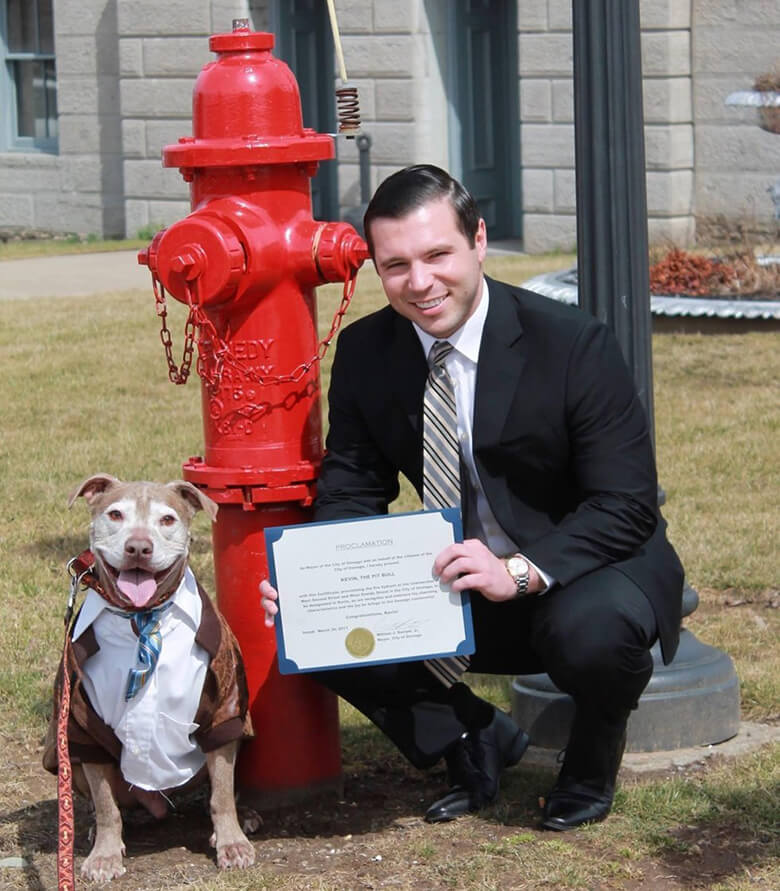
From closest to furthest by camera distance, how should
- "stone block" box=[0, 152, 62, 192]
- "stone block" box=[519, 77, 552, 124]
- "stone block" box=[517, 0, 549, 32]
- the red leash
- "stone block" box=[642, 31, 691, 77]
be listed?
the red leash < "stone block" box=[642, 31, 691, 77] < "stone block" box=[517, 0, 549, 32] < "stone block" box=[519, 77, 552, 124] < "stone block" box=[0, 152, 62, 192]

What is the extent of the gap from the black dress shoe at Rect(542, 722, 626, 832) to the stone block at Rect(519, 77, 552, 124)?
35.7 ft

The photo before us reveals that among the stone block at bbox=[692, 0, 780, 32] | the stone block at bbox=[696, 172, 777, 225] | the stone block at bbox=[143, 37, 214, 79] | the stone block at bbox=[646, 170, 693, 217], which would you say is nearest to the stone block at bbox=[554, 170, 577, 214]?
the stone block at bbox=[646, 170, 693, 217]

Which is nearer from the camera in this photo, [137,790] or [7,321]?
[137,790]

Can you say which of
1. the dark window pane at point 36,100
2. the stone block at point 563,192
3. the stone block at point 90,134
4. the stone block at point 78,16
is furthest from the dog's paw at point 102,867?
the dark window pane at point 36,100

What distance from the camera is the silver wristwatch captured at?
352 cm

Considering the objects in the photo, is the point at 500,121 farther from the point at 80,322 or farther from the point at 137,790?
the point at 137,790

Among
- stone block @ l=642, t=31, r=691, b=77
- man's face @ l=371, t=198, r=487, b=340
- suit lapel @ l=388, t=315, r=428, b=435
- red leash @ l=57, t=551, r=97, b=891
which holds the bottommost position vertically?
red leash @ l=57, t=551, r=97, b=891

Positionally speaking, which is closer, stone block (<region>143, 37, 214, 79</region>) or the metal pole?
the metal pole

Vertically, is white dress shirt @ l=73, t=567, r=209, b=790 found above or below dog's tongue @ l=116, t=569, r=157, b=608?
below

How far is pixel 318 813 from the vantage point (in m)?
3.95

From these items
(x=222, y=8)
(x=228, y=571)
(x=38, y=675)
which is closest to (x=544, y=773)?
(x=228, y=571)

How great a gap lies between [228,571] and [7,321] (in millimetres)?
6991

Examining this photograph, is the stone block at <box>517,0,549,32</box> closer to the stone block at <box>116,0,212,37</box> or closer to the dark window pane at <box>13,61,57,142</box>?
the stone block at <box>116,0,212,37</box>

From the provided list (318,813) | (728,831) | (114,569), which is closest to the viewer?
(114,569)
